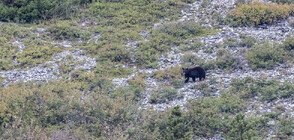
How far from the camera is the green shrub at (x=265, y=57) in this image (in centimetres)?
1697

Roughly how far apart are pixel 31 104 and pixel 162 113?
5.60 m

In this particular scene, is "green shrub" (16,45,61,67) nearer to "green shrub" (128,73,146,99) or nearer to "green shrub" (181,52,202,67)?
"green shrub" (128,73,146,99)

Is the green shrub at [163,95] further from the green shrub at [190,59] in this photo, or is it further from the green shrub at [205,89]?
the green shrub at [190,59]

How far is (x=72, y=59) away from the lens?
63.7 feet

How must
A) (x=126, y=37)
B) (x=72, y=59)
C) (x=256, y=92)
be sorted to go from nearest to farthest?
(x=256, y=92) < (x=72, y=59) < (x=126, y=37)

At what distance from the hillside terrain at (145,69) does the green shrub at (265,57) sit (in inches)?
2.4

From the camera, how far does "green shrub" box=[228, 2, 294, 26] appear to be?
21781 mm

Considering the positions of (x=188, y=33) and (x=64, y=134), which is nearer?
(x=64, y=134)

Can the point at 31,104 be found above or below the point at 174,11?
below

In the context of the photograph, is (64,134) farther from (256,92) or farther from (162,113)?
(256,92)

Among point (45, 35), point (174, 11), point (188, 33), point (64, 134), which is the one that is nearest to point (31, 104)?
point (64, 134)

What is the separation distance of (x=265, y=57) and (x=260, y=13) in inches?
222

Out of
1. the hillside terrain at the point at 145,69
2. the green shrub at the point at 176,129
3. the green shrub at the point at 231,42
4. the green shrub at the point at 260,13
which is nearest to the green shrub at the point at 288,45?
the hillside terrain at the point at 145,69

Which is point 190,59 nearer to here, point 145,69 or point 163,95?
point 145,69
